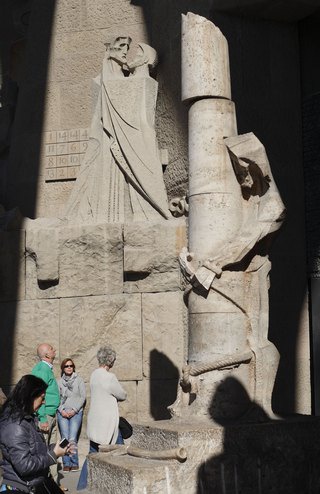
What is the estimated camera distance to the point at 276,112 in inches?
427

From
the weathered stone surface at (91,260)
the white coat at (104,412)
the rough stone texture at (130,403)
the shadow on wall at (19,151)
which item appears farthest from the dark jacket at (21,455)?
the shadow on wall at (19,151)

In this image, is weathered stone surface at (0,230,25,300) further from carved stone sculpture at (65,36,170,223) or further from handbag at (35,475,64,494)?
handbag at (35,475,64,494)

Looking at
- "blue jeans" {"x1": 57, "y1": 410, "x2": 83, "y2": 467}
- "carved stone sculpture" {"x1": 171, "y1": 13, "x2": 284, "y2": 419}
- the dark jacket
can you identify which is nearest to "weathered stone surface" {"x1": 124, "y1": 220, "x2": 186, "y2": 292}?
Answer: "blue jeans" {"x1": 57, "y1": 410, "x2": 83, "y2": 467}

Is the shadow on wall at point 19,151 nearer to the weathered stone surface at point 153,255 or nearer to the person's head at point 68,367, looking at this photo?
the weathered stone surface at point 153,255

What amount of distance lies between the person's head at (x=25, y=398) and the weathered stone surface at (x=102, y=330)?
492cm

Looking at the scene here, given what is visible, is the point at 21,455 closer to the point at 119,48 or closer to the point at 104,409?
the point at 104,409

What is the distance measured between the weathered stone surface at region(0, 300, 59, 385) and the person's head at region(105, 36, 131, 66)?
123 inches

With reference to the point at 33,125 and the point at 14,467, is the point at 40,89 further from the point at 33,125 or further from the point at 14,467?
the point at 14,467

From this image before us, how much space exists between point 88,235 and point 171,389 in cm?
208

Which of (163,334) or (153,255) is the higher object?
(153,255)

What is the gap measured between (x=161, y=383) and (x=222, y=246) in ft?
9.75

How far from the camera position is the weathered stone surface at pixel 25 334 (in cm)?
1075

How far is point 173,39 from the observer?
10.8m

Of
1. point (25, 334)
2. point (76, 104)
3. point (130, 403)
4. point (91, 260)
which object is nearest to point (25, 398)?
point (130, 403)
